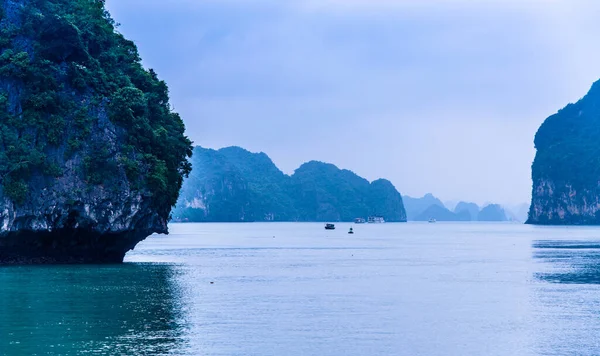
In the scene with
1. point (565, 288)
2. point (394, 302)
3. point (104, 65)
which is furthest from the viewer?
point (104, 65)

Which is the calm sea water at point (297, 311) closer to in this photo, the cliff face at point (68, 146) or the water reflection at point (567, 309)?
the water reflection at point (567, 309)

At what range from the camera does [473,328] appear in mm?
28656

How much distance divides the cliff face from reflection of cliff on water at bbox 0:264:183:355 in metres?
4.99

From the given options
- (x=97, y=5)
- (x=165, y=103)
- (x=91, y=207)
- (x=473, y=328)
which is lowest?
(x=473, y=328)

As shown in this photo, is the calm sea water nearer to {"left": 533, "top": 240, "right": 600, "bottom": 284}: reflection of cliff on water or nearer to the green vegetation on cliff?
{"left": 533, "top": 240, "right": 600, "bottom": 284}: reflection of cliff on water

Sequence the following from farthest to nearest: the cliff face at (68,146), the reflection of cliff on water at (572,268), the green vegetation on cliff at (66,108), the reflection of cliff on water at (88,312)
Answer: the green vegetation on cliff at (66,108), the cliff face at (68,146), the reflection of cliff on water at (572,268), the reflection of cliff on water at (88,312)

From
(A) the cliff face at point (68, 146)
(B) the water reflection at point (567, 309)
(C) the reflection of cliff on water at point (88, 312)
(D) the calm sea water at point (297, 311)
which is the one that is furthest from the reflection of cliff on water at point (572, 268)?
(A) the cliff face at point (68, 146)

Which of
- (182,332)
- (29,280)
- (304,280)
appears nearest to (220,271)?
(304,280)

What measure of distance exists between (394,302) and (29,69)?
33.0 m

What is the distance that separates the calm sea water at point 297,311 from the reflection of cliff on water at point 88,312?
5 cm

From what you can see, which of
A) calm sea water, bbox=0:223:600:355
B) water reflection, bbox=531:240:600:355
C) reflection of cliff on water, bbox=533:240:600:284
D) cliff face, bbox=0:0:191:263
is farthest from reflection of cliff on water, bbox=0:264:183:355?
reflection of cliff on water, bbox=533:240:600:284

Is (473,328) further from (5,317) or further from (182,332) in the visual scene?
(5,317)

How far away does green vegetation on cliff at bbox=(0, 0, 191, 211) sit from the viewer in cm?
5444

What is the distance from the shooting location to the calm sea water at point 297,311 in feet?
81.9
